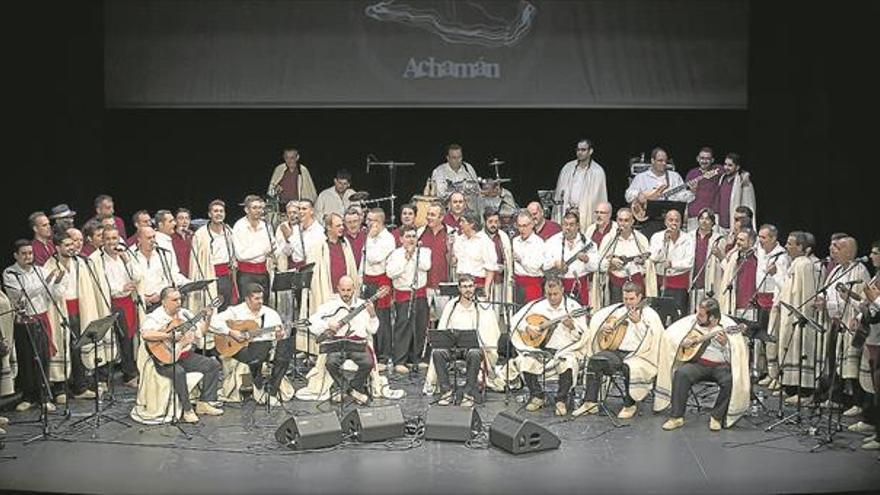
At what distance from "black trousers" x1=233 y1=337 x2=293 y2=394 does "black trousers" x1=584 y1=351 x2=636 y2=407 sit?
2921mm

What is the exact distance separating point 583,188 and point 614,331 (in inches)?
147

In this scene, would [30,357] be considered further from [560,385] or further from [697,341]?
[697,341]

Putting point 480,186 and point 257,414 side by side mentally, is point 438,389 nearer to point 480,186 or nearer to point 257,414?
point 257,414

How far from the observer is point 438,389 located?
39.9ft

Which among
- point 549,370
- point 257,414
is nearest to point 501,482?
point 549,370

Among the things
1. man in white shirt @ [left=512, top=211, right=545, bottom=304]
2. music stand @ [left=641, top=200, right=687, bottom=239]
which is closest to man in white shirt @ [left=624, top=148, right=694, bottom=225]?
music stand @ [left=641, top=200, right=687, bottom=239]

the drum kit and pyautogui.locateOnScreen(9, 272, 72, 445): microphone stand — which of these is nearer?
pyautogui.locateOnScreen(9, 272, 72, 445): microphone stand

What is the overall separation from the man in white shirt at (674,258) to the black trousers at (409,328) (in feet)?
8.58

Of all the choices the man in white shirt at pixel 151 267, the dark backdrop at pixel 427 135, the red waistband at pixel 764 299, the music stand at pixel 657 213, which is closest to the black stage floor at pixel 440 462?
the red waistband at pixel 764 299

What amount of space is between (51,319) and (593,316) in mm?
5259

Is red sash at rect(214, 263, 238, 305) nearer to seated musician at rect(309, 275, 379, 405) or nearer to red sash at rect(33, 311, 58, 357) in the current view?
seated musician at rect(309, 275, 379, 405)

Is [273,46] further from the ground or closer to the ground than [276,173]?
further from the ground

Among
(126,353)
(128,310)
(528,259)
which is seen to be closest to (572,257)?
(528,259)

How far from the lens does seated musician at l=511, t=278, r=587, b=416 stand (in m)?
11.5
